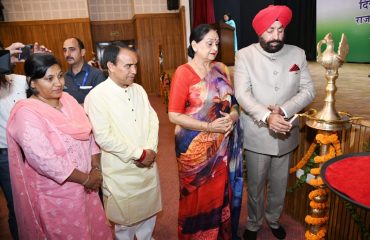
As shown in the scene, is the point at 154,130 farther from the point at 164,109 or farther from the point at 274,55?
the point at 164,109

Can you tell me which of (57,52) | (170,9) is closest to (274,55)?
(170,9)

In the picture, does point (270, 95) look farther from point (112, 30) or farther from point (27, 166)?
point (112, 30)

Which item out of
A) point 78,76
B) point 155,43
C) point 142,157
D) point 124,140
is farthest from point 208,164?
point 155,43

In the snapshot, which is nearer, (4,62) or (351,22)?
(4,62)

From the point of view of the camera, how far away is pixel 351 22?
581 centimetres

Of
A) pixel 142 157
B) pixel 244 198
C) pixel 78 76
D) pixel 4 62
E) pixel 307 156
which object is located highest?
pixel 4 62

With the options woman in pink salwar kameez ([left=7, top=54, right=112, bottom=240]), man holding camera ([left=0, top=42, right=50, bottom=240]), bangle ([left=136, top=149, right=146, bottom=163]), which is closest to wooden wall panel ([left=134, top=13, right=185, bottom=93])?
man holding camera ([left=0, top=42, right=50, bottom=240])

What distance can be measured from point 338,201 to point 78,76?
212 cm

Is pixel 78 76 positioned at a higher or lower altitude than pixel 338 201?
higher

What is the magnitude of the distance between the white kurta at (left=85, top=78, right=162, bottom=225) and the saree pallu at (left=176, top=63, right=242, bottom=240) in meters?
0.21

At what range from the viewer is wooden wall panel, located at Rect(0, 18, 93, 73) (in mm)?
7973

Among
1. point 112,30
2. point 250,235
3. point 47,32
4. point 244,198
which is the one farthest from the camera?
point 112,30

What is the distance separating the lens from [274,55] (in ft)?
6.02

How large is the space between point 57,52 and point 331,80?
834 centimetres
